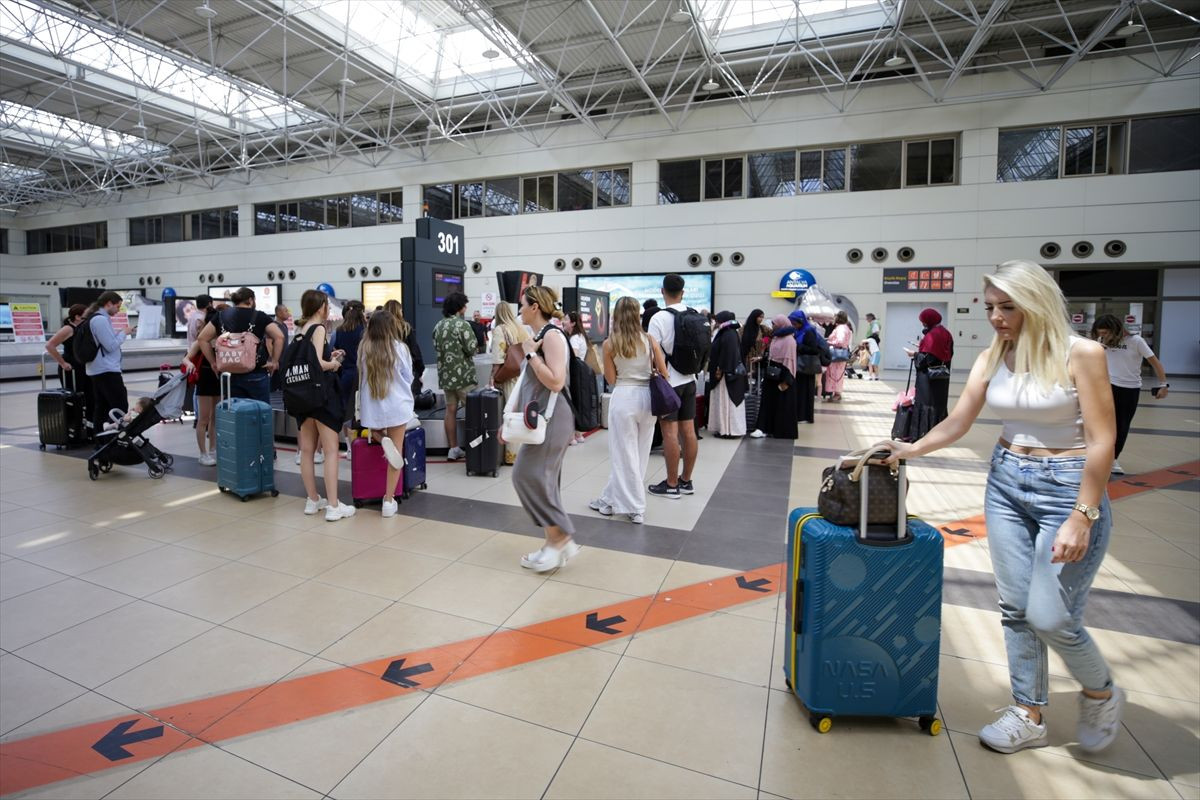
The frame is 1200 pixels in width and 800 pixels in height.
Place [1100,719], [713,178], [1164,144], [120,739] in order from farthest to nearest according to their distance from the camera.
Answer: [713,178]
[1164,144]
[120,739]
[1100,719]

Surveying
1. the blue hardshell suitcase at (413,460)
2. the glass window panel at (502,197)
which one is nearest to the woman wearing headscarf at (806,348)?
the blue hardshell suitcase at (413,460)

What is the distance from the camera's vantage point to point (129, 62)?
1678cm

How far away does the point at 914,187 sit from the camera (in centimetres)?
1598

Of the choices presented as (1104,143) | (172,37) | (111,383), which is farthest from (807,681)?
(172,37)

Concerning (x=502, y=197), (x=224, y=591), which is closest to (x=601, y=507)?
(x=224, y=591)

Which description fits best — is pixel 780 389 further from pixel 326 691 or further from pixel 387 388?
pixel 326 691

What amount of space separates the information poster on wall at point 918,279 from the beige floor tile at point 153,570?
1668 centimetres

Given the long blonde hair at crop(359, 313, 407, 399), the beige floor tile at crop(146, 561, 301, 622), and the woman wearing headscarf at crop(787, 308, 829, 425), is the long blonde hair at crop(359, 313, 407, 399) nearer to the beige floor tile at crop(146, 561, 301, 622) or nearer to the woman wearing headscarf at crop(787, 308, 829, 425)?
the beige floor tile at crop(146, 561, 301, 622)

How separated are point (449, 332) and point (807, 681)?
16.9 feet

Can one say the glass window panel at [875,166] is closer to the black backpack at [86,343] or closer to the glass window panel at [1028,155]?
the glass window panel at [1028,155]

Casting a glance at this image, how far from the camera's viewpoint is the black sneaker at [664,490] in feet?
17.6

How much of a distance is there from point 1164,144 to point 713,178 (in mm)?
10726

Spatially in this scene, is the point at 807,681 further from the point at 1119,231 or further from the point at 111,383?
the point at 1119,231

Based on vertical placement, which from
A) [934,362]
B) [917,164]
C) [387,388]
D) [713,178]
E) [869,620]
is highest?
[713,178]
